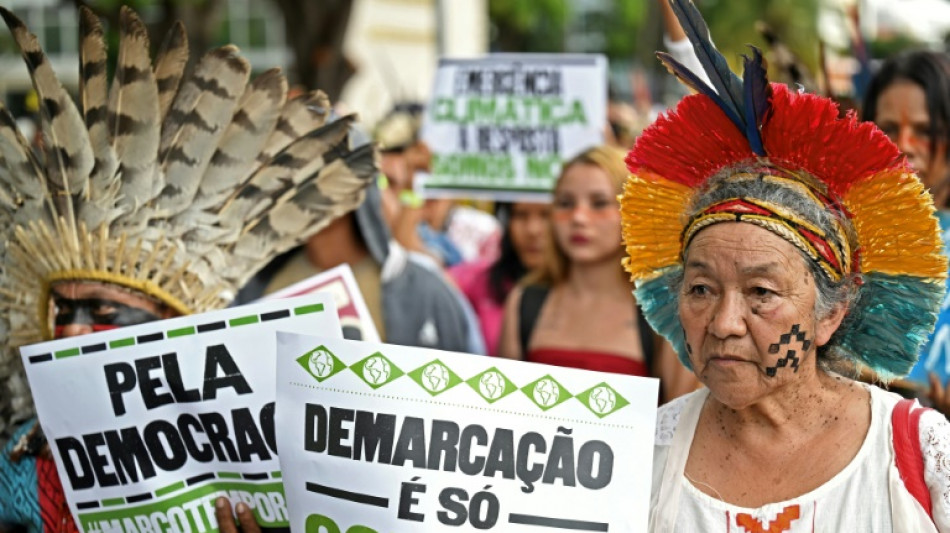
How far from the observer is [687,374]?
13.8ft

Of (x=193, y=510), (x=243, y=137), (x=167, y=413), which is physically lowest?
(x=193, y=510)

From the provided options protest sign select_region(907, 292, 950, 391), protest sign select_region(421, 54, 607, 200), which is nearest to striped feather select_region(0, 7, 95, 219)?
protest sign select_region(907, 292, 950, 391)

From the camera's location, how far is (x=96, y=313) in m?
3.30

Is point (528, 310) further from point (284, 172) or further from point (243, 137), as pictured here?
point (243, 137)

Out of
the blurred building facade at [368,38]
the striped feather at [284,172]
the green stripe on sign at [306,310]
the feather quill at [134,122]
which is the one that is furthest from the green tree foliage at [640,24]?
the green stripe on sign at [306,310]

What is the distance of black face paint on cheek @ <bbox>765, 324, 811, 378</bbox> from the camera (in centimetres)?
255

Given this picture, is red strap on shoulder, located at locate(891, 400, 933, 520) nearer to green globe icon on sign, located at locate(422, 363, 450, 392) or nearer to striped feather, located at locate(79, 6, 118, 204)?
green globe icon on sign, located at locate(422, 363, 450, 392)

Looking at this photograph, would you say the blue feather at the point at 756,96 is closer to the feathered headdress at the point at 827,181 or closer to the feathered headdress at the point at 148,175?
the feathered headdress at the point at 827,181

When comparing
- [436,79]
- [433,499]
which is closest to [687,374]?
[433,499]

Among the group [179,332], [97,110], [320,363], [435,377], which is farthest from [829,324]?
[97,110]

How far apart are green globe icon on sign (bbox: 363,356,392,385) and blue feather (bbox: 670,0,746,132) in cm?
94

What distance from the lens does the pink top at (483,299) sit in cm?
633

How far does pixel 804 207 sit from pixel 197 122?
5.75ft

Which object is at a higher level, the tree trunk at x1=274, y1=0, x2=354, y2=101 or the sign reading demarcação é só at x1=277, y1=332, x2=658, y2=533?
the tree trunk at x1=274, y1=0, x2=354, y2=101
